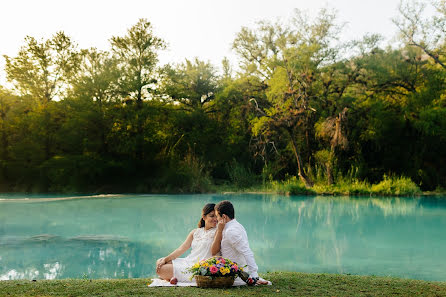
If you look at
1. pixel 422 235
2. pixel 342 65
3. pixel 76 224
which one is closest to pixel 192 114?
pixel 342 65

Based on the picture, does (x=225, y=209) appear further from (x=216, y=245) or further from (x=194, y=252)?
(x=194, y=252)

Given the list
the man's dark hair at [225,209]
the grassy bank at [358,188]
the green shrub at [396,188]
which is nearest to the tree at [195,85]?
the grassy bank at [358,188]

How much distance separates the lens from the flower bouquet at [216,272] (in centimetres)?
421

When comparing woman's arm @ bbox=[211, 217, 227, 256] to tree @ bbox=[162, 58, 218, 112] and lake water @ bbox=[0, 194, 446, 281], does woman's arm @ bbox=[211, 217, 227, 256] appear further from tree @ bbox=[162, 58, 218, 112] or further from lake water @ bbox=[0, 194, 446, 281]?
tree @ bbox=[162, 58, 218, 112]

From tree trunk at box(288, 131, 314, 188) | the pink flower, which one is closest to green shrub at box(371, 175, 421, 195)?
tree trunk at box(288, 131, 314, 188)

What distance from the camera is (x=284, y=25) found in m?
26.3

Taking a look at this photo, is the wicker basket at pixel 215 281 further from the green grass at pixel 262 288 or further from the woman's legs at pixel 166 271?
the woman's legs at pixel 166 271

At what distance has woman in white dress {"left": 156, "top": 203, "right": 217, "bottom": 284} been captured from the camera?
4520 mm

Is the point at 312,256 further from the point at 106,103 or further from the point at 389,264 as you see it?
the point at 106,103

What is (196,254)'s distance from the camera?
465 cm

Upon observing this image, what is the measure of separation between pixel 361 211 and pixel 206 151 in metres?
10.6

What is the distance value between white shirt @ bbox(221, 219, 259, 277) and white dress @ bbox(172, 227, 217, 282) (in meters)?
0.17

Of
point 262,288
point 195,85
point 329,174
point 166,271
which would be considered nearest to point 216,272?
point 262,288

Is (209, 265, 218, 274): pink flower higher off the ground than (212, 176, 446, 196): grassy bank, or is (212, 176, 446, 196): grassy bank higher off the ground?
(212, 176, 446, 196): grassy bank
